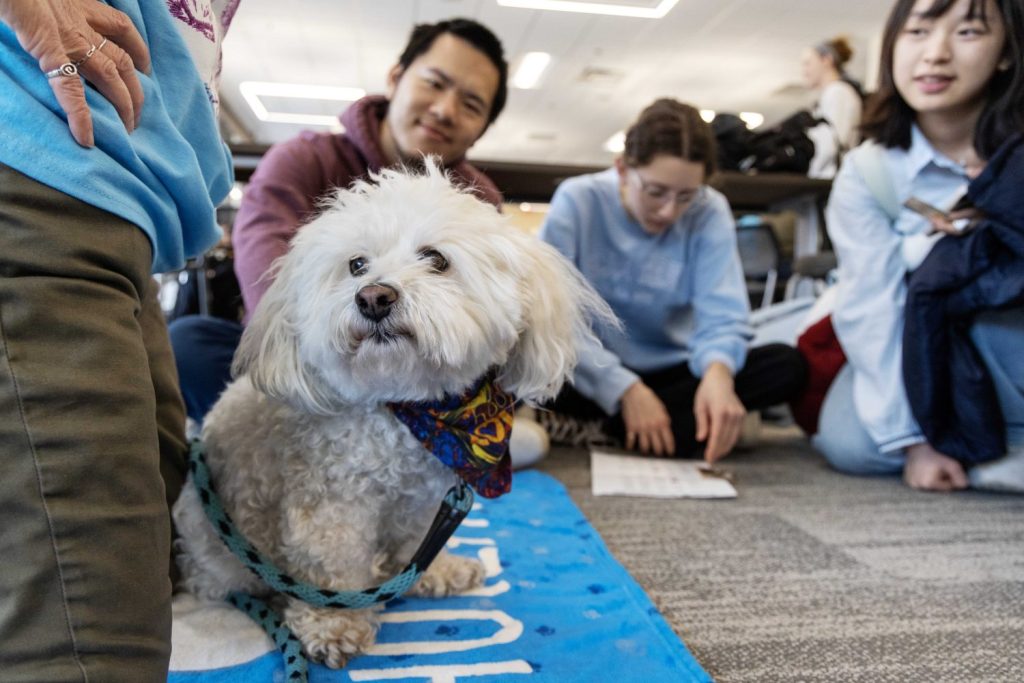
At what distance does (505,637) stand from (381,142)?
1.12 meters

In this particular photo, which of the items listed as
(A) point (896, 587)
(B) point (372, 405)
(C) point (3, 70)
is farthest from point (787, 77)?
(C) point (3, 70)

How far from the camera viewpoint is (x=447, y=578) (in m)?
0.92

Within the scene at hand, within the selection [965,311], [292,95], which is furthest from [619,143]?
[292,95]

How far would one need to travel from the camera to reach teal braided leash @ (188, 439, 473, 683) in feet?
2.41

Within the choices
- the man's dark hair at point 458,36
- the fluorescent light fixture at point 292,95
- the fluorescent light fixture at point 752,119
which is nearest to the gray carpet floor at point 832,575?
the man's dark hair at point 458,36

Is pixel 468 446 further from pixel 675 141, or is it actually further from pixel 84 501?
pixel 675 141

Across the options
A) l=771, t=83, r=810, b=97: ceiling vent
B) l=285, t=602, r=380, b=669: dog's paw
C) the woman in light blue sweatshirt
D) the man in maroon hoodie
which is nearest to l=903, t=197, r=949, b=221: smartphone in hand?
the woman in light blue sweatshirt

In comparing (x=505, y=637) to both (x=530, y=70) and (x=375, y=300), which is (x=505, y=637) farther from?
(x=530, y=70)

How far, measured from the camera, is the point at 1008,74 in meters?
1.41

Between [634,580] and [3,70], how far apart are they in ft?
3.24

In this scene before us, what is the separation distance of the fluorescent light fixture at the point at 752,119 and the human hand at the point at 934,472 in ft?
7.83

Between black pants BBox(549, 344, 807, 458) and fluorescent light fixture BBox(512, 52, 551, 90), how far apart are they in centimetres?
132

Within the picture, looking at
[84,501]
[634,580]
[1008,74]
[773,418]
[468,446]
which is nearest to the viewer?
[84,501]

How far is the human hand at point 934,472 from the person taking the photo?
1.59 metres
